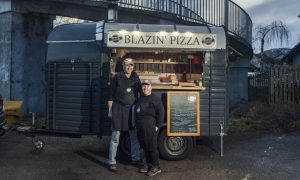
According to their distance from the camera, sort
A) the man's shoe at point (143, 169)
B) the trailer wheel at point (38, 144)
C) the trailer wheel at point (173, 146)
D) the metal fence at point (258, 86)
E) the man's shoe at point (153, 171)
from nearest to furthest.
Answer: the man's shoe at point (153, 171) < the man's shoe at point (143, 169) < the trailer wheel at point (173, 146) < the trailer wheel at point (38, 144) < the metal fence at point (258, 86)

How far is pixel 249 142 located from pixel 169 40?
362 cm

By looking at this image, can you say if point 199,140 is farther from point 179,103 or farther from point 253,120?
point 253,120

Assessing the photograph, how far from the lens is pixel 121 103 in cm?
732

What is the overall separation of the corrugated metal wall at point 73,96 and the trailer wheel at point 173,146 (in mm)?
1283

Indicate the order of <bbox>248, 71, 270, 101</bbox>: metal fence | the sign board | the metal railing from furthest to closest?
<bbox>248, 71, 270, 101</bbox>: metal fence, the metal railing, the sign board

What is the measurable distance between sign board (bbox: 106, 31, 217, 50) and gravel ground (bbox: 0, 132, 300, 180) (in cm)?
223

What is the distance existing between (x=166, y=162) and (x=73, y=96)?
2.26 m

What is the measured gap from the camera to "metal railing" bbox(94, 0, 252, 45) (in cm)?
1347

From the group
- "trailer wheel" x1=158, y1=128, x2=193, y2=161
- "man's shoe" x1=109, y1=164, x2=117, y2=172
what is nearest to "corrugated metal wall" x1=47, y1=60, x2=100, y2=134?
"man's shoe" x1=109, y1=164, x2=117, y2=172

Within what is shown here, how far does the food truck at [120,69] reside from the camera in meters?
7.95

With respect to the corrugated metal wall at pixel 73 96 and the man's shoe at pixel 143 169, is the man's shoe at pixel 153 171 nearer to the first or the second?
the man's shoe at pixel 143 169

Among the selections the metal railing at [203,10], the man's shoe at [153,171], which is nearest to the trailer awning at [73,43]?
the man's shoe at [153,171]

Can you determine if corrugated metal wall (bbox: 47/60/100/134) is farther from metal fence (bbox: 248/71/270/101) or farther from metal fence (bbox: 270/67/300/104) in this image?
metal fence (bbox: 248/71/270/101)

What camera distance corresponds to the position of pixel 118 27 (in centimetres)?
805
